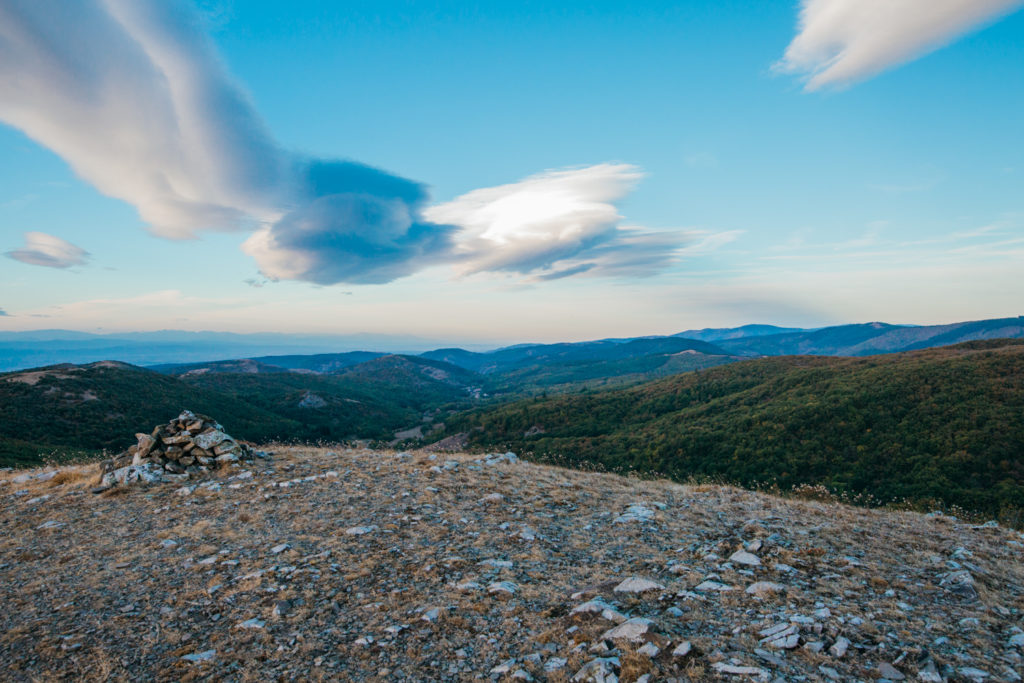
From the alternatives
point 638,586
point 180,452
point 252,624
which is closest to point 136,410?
point 180,452

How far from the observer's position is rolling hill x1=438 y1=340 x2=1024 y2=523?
37.3 m

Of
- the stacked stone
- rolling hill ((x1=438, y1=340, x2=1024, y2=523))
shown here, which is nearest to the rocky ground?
the stacked stone

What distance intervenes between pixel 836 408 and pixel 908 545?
5714 centimetres

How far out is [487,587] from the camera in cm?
732

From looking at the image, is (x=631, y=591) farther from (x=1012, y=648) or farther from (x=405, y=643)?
(x=1012, y=648)

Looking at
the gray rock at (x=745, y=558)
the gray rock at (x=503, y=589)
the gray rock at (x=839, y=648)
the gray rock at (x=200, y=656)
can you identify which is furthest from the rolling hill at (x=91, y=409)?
the gray rock at (x=839, y=648)

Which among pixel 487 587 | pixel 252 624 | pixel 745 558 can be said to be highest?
pixel 252 624

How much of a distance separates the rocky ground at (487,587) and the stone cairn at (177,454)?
80cm

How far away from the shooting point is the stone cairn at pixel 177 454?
13.2m

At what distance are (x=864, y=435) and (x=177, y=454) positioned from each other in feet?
205

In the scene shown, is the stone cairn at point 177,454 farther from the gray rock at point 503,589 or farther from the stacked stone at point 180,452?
the gray rock at point 503,589

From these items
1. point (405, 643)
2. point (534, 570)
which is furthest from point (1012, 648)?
point (405, 643)

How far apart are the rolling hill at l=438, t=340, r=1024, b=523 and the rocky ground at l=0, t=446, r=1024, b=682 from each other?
9.34 meters

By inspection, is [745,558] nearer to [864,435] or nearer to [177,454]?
[177,454]
